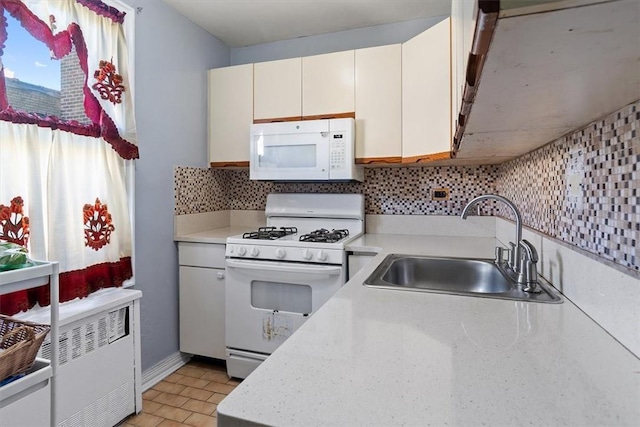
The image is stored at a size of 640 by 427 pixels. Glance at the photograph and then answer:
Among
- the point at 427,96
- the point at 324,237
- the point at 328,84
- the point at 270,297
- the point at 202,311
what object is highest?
the point at 328,84

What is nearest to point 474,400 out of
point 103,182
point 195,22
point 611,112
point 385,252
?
point 611,112

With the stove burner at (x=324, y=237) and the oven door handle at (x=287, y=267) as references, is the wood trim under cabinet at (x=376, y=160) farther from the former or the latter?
the oven door handle at (x=287, y=267)

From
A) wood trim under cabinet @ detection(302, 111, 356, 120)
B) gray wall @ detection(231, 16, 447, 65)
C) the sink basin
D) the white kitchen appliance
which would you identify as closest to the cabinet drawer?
the white kitchen appliance

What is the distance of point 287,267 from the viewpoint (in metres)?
2.07

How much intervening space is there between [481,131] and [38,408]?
6.01ft

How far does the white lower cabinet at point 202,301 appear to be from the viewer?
7.57 ft

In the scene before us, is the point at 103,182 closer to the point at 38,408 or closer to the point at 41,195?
the point at 41,195

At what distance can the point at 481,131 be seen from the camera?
1.04 metres

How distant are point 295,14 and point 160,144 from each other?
1.27 meters

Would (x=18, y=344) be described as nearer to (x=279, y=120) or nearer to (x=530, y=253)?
(x=530, y=253)

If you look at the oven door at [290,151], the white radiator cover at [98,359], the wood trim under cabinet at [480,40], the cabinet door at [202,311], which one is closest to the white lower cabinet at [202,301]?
the cabinet door at [202,311]

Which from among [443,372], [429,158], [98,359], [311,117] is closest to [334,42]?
[311,117]

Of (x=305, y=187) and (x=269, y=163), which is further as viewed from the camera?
(x=305, y=187)

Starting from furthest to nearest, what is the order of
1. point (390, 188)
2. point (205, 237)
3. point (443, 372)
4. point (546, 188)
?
point (390, 188) → point (205, 237) → point (546, 188) → point (443, 372)
